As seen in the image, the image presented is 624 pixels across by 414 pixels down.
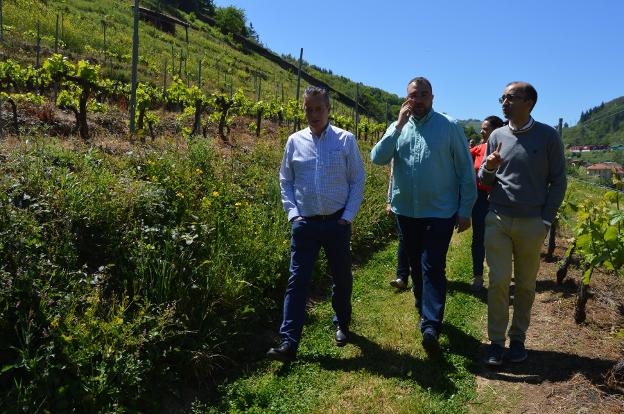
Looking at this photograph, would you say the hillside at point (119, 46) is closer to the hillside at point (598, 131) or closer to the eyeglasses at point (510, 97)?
the eyeglasses at point (510, 97)

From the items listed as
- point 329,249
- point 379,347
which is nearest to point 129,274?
point 329,249

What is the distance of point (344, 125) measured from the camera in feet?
82.0

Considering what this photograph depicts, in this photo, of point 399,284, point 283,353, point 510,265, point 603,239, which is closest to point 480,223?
point 399,284

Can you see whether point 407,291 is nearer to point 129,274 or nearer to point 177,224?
point 177,224

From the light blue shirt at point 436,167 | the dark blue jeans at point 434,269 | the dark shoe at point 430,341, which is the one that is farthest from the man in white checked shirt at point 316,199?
the dark shoe at point 430,341

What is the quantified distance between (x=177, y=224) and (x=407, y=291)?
96.0 inches

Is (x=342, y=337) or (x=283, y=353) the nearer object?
(x=283, y=353)

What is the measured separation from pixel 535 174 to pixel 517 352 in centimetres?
129

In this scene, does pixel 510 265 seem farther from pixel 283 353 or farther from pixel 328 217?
pixel 283 353

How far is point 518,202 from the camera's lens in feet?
11.5

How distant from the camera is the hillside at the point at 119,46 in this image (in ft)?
76.5

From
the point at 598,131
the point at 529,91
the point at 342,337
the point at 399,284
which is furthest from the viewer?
the point at 598,131

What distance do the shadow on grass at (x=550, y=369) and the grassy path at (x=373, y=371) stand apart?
0.20 meters

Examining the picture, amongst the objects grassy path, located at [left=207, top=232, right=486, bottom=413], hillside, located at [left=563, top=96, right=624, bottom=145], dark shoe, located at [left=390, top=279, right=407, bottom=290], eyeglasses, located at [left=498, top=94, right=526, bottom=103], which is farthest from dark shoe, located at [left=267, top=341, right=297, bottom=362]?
hillside, located at [left=563, top=96, right=624, bottom=145]
